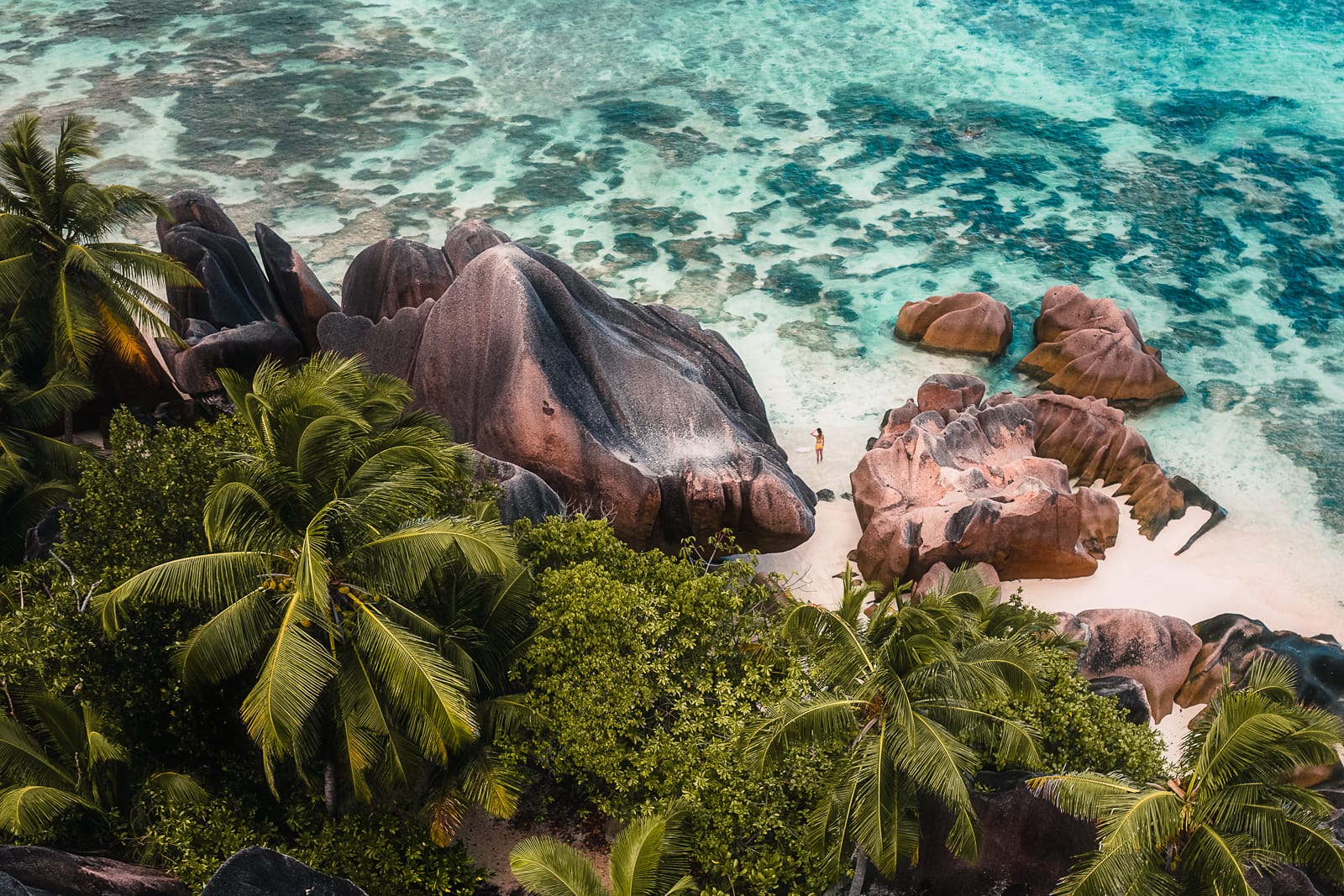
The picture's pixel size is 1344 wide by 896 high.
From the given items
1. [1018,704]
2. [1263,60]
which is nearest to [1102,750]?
[1018,704]

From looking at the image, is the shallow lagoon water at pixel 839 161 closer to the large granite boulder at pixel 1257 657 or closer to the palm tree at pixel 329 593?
the large granite boulder at pixel 1257 657

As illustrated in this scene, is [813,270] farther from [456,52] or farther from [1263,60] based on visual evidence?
[1263,60]

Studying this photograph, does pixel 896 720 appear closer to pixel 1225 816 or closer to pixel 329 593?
pixel 1225 816

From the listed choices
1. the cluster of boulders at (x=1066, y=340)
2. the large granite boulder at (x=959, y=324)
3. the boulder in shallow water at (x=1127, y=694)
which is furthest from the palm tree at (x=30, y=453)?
the cluster of boulders at (x=1066, y=340)

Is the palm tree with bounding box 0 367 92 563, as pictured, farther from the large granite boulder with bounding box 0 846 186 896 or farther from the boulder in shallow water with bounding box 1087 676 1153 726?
the boulder in shallow water with bounding box 1087 676 1153 726

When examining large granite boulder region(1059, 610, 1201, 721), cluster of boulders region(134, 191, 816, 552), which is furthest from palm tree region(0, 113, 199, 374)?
large granite boulder region(1059, 610, 1201, 721)

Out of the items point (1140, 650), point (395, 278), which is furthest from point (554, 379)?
point (1140, 650)
